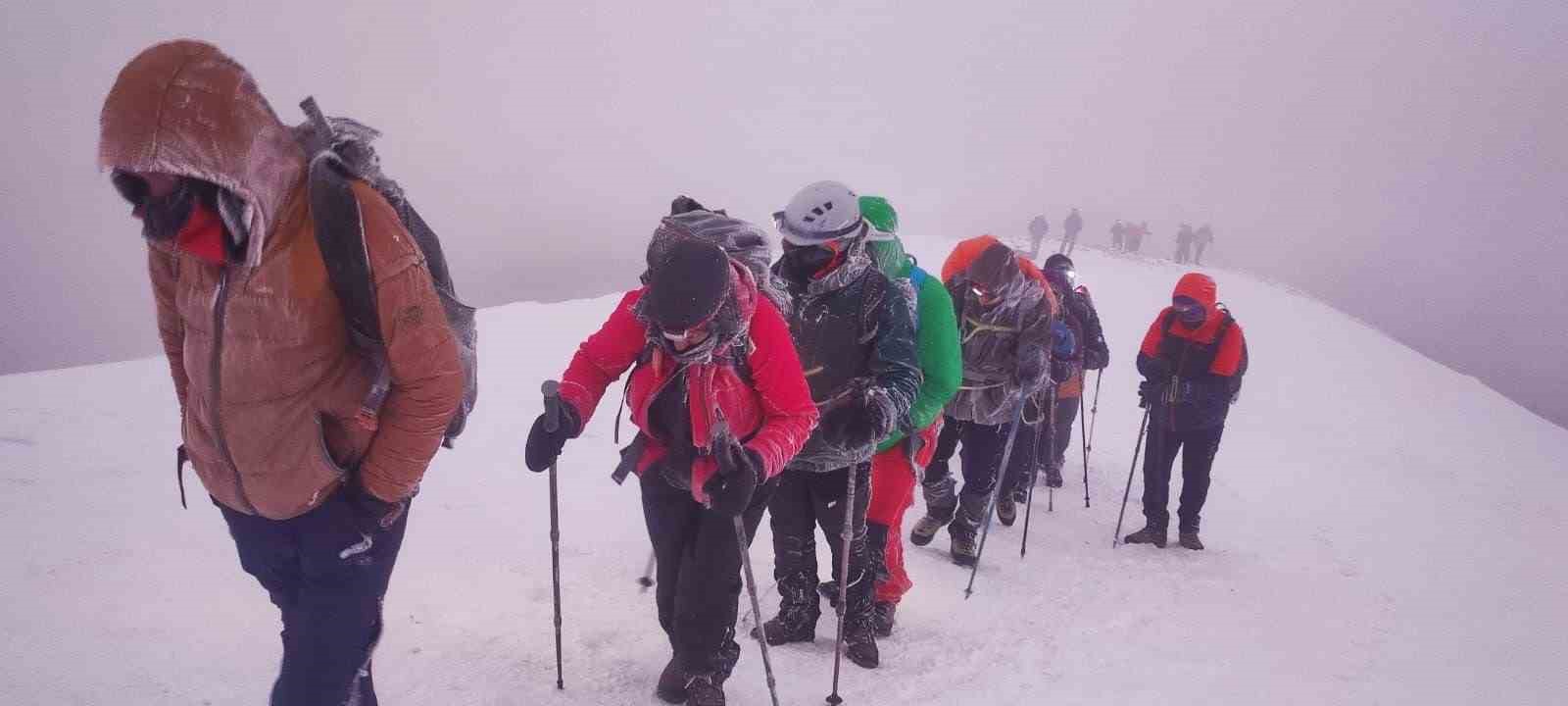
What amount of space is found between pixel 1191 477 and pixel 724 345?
5.64 meters

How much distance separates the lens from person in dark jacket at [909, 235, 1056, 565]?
5.25 metres

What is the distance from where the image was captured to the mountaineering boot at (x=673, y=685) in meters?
3.30

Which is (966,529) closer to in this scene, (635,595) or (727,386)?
(635,595)

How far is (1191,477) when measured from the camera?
664 cm

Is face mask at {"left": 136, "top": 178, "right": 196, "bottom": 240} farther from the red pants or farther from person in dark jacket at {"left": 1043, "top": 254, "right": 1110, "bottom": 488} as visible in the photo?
person in dark jacket at {"left": 1043, "top": 254, "right": 1110, "bottom": 488}

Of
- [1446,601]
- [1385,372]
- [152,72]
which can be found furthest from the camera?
[1385,372]

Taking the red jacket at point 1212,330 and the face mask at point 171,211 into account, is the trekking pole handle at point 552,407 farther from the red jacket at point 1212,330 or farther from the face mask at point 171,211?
the red jacket at point 1212,330

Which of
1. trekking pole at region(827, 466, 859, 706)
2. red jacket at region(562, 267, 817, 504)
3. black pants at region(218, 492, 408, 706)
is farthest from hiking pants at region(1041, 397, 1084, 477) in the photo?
black pants at region(218, 492, 408, 706)

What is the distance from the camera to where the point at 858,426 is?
324 centimetres

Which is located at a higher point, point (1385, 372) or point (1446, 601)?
point (1446, 601)

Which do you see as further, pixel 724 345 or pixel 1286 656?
pixel 1286 656

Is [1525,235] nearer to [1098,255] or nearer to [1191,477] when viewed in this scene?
[1098,255]

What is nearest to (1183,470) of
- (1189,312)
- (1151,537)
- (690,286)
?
(1151,537)

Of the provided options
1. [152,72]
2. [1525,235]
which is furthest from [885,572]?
[1525,235]
